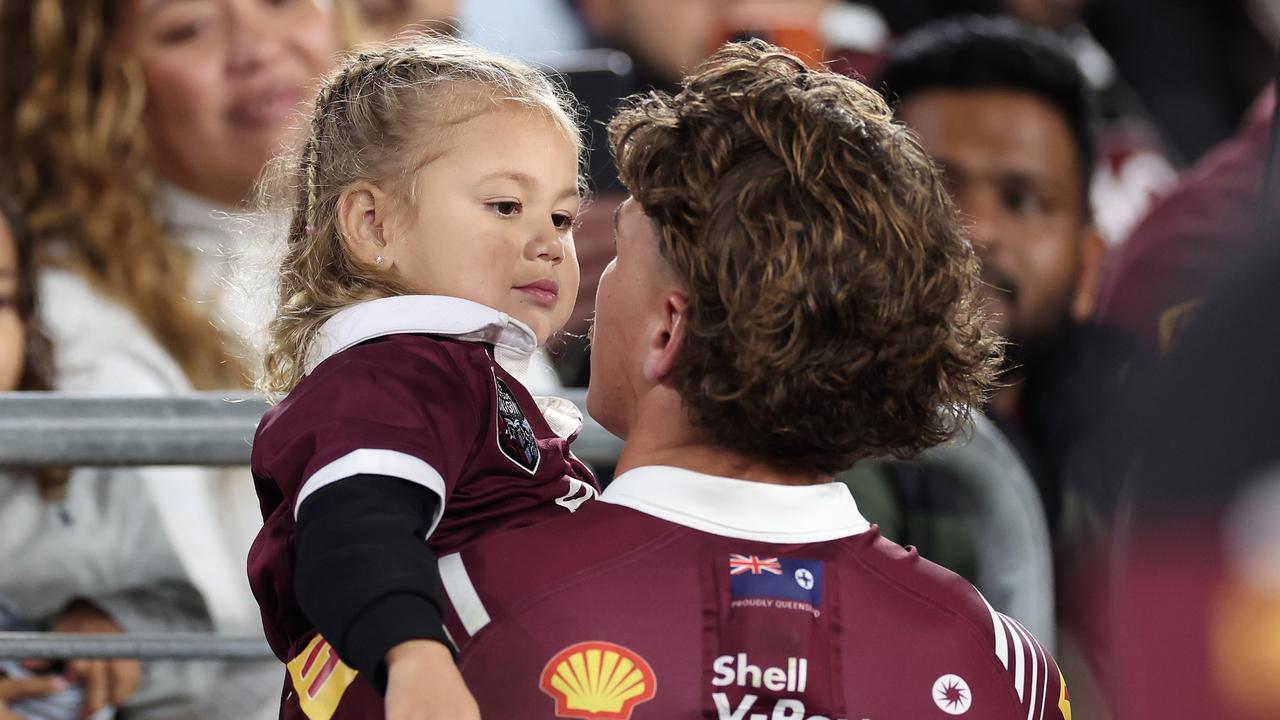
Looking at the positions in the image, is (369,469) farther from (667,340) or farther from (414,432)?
(667,340)

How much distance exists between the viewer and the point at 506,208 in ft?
5.38

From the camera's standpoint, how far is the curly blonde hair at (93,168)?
3.07m

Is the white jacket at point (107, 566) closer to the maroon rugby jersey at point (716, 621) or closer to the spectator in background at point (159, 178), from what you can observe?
the spectator in background at point (159, 178)

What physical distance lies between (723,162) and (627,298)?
176 mm

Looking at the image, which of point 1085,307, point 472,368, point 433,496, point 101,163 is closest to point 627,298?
point 472,368

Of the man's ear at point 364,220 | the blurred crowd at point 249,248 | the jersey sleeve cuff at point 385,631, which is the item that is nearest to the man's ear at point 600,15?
the blurred crowd at point 249,248

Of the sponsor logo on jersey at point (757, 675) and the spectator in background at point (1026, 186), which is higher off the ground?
the sponsor logo on jersey at point (757, 675)

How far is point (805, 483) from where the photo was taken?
5.13 ft

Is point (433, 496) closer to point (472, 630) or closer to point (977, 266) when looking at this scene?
point (472, 630)

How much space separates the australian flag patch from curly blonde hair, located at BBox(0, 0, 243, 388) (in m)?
1.79

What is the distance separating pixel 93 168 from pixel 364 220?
174 centimetres

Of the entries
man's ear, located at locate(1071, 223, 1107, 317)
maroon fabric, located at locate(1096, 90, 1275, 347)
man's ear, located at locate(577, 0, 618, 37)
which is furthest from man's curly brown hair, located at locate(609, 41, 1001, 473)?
man's ear, located at locate(577, 0, 618, 37)

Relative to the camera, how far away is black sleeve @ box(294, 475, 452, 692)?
126 centimetres

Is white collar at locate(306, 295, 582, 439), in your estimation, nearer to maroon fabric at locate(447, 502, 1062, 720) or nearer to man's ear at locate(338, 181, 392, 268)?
man's ear at locate(338, 181, 392, 268)
